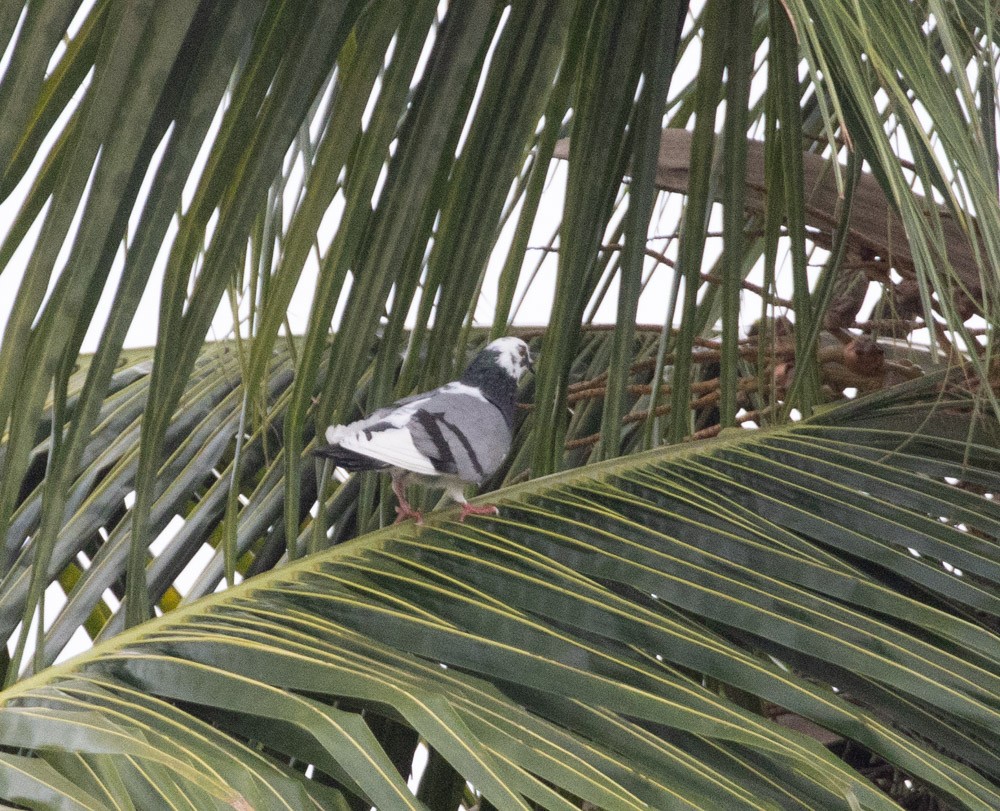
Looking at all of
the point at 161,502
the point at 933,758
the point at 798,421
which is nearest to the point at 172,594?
the point at 161,502

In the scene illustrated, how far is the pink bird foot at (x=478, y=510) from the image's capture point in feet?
3.35

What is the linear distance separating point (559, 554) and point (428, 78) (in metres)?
0.37

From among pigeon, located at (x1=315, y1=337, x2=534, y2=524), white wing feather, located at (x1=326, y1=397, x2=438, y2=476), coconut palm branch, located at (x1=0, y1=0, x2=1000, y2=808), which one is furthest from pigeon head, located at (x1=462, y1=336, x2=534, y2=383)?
white wing feather, located at (x1=326, y1=397, x2=438, y2=476)

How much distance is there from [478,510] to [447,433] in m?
0.08

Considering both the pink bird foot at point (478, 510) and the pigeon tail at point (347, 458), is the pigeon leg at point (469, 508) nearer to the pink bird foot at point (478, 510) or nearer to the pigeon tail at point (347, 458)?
the pink bird foot at point (478, 510)

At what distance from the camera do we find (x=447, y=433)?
1018 millimetres

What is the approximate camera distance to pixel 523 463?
4.56 ft

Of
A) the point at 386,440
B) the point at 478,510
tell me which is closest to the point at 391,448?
the point at 386,440

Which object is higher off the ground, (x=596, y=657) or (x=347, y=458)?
(x=347, y=458)

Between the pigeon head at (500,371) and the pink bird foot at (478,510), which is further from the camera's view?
the pigeon head at (500,371)

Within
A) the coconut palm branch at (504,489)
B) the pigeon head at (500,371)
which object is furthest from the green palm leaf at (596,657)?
the pigeon head at (500,371)

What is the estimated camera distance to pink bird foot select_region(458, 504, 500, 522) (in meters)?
1.02

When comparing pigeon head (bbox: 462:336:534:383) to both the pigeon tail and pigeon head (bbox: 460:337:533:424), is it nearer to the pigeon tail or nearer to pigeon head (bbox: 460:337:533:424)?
pigeon head (bbox: 460:337:533:424)

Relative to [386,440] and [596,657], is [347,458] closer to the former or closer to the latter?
[386,440]
